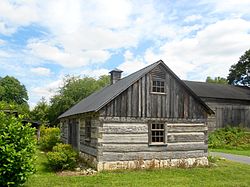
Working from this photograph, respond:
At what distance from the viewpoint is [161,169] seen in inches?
661

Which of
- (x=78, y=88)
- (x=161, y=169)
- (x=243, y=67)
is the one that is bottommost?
(x=161, y=169)

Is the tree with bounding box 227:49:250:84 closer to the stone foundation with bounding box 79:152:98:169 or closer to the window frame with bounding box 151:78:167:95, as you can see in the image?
the window frame with bounding box 151:78:167:95

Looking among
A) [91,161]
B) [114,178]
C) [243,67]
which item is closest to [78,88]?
[243,67]

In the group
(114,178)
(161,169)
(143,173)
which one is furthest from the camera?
(161,169)

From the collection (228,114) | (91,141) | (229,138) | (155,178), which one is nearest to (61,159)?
(91,141)

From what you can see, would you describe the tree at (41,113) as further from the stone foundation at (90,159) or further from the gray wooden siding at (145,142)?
the gray wooden siding at (145,142)

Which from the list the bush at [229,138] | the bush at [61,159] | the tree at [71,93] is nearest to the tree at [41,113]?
the tree at [71,93]

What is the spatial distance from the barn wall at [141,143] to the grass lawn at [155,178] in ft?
2.83

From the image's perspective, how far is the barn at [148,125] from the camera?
1633cm

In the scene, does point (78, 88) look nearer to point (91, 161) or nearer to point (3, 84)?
point (3, 84)

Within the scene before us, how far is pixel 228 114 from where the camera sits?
3634 centimetres

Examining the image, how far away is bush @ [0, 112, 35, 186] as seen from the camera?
10828 mm

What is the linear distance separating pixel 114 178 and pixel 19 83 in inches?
2797

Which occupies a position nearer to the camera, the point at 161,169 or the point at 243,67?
the point at 161,169
